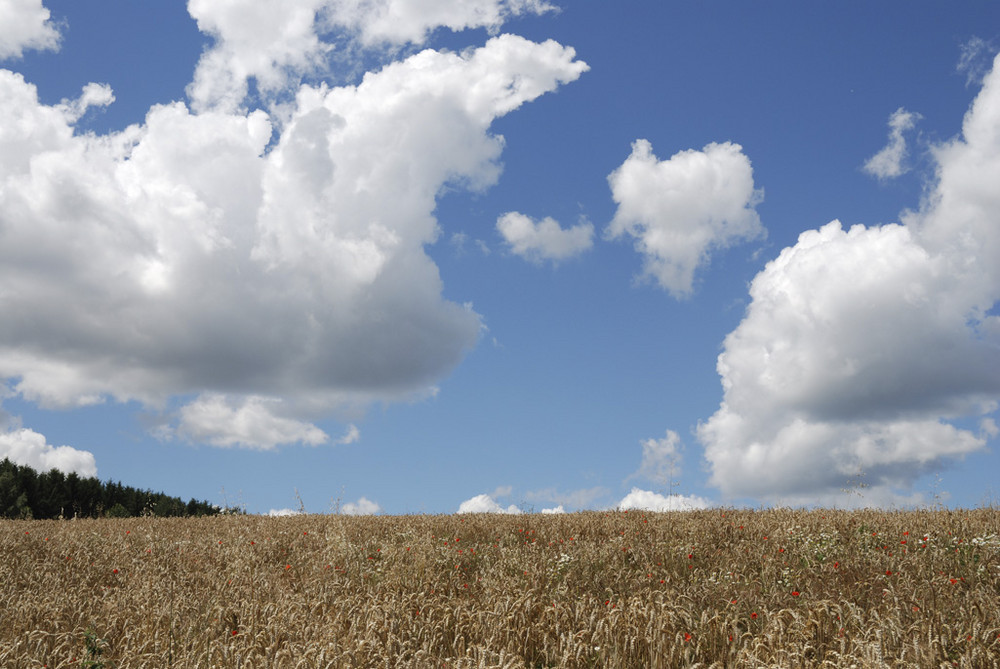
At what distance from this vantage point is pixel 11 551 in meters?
12.4

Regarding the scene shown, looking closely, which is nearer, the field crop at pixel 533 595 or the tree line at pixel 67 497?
the field crop at pixel 533 595

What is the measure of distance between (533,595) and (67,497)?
172 feet

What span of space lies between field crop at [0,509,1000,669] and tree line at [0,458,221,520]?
114ft

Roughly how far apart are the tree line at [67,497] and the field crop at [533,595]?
114ft

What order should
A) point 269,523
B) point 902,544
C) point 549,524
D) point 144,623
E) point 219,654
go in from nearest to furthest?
point 219,654, point 144,623, point 902,544, point 549,524, point 269,523

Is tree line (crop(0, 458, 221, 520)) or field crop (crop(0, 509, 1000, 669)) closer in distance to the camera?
field crop (crop(0, 509, 1000, 669))

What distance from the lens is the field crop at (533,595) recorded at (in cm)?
599

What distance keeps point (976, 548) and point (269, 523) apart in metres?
13.0

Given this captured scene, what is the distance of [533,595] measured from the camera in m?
7.29

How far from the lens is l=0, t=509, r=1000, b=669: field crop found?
236 inches

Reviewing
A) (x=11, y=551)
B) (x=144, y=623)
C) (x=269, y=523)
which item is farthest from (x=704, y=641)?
(x=11, y=551)

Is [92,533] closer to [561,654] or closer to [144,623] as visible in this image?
[144,623]

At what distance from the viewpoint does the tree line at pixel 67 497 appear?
42.9 meters

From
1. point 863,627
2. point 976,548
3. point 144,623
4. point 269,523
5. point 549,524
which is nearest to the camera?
point 863,627
